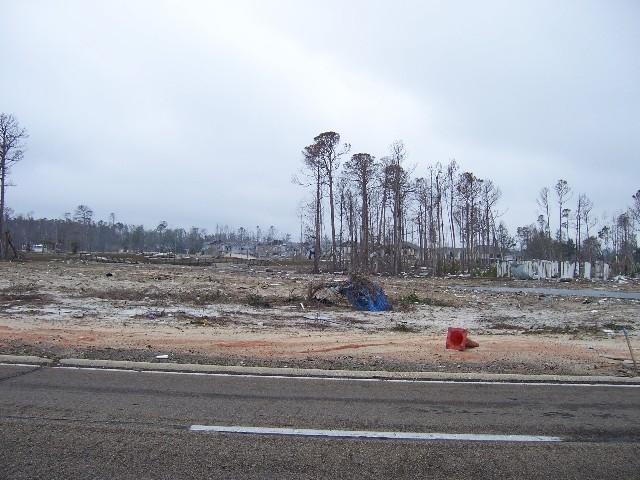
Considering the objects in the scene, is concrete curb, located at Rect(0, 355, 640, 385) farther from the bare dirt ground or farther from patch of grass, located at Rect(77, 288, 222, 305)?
patch of grass, located at Rect(77, 288, 222, 305)

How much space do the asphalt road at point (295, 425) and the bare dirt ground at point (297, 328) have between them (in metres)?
1.88

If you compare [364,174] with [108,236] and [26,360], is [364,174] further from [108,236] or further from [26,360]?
[108,236]

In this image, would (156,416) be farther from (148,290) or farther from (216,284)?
(216,284)

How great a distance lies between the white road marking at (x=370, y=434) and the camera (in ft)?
18.2

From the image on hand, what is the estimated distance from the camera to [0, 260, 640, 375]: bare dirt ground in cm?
1013

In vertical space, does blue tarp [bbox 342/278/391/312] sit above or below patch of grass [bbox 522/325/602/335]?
above

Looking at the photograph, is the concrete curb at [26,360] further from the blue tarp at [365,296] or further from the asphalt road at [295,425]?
the blue tarp at [365,296]

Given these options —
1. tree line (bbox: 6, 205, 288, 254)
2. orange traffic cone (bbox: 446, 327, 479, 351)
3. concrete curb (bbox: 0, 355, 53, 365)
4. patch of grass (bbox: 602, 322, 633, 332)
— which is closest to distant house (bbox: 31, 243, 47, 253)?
tree line (bbox: 6, 205, 288, 254)

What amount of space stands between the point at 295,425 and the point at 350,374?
2936mm

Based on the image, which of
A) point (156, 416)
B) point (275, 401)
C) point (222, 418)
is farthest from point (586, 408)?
point (156, 416)

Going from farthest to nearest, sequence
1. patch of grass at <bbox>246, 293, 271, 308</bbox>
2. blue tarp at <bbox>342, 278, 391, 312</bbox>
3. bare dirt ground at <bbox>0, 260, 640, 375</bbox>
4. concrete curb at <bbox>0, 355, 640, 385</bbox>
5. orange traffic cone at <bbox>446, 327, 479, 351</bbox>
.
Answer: blue tarp at <bbox>342, 278, 391, 312</bbox> < patch of grass at <bbox>246, 293, 271, 308</bbox> < orange traffic cone at <bbox>446, 327, 479, 351</bbox> < bare dirt ground at <bbox>0, 260, 640, 375</bbox> < concrete curb at <bbox>0, 355, 640, 385</bbox>

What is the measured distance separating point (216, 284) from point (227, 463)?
24.0 m

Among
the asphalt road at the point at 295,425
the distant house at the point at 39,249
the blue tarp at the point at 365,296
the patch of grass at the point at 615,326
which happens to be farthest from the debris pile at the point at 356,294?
the distant house at the point at 39,249

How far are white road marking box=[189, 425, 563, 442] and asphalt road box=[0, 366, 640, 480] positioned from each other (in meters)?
0.10
